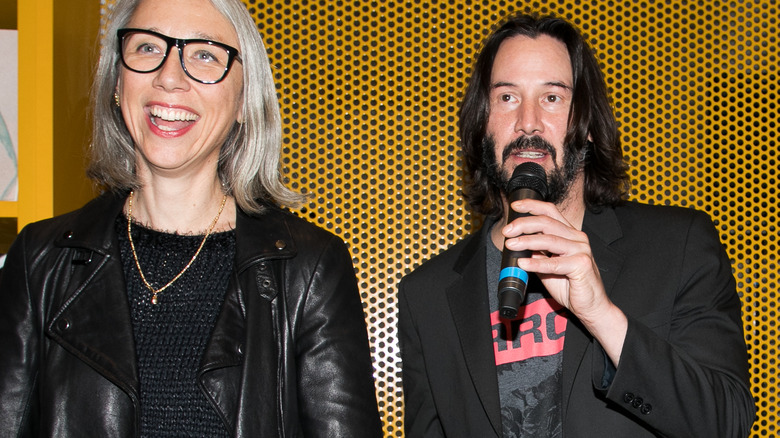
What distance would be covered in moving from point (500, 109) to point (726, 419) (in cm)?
99

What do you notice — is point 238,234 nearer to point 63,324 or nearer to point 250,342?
point 250,342

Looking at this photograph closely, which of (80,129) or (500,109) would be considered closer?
(500,109)

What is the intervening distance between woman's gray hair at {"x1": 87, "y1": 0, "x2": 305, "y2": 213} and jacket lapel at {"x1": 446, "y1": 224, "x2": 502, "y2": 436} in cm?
53

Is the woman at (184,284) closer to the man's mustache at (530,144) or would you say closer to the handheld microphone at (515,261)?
the handheld microphone at (515,261)

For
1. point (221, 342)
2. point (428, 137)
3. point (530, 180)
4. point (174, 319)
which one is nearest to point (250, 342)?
point (221, 342)

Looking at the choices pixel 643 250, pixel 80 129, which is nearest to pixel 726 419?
pixel 643 250

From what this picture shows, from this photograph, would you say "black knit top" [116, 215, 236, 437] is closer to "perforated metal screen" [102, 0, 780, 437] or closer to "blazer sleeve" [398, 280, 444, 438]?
"blazer sleeve" [398, 280, 444, 438]

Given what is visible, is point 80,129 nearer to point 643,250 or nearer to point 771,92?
point 643,250

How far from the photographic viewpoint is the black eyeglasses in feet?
6.15

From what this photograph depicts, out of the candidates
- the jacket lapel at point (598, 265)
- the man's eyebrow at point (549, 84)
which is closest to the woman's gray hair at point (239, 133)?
the man's eyebrow at point (549, 84)

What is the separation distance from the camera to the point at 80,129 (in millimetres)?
2471

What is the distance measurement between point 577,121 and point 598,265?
431 mm

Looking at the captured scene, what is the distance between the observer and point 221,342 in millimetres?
1776

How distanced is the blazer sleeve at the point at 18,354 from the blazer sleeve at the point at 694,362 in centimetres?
130
